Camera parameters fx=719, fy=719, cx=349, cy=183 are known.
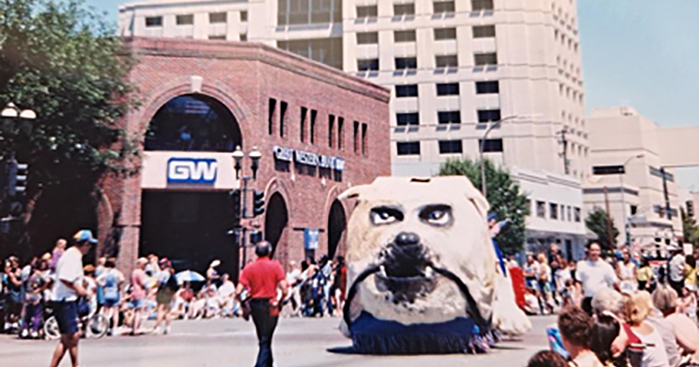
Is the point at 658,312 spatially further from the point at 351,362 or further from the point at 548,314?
the point at 548,314

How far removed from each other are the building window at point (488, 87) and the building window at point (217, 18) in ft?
78.3

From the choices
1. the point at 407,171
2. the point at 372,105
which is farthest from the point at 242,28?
the point at 372,105

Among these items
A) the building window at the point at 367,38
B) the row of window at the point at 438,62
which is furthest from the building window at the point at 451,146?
the building window at the point at 367,38

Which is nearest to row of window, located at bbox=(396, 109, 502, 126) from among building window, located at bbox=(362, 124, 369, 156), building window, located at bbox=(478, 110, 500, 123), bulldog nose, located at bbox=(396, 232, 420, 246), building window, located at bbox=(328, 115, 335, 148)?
building window, located at bbox=(478, 110, 500, 123)

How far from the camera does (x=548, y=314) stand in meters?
20.2

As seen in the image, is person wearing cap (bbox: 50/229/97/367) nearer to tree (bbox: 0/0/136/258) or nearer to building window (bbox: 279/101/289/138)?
tree (bbox: 0/0/136/258)

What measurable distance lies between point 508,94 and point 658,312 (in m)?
54.7

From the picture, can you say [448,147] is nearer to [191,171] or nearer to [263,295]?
[191,171]

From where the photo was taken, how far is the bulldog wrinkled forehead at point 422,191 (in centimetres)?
1031

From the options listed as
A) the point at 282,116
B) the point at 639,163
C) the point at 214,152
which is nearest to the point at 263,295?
the point at 214,152

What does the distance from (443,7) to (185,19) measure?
23.8m

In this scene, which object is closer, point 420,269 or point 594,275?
point 420,269

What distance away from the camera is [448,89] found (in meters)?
60.6

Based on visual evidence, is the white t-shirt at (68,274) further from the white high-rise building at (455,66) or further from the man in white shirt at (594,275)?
the white high-rise building at (455,66)
